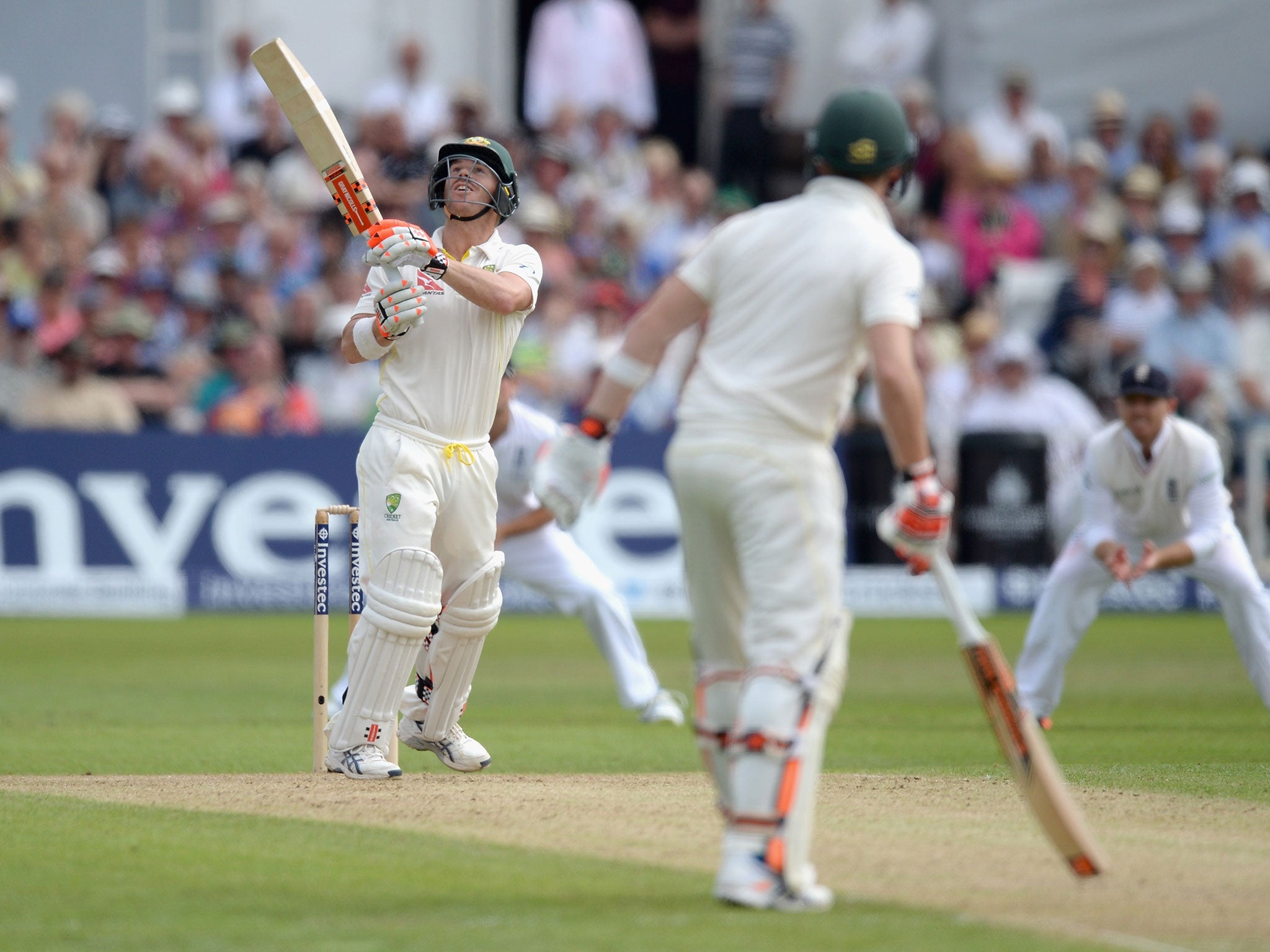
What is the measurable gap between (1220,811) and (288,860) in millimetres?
3093

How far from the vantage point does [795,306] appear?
15.7ft

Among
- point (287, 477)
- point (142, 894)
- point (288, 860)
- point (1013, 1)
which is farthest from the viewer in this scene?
point (1013, 1)

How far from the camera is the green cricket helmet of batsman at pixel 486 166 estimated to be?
675 cm

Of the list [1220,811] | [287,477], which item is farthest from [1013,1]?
[1220,811]

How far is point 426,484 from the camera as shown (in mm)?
6582

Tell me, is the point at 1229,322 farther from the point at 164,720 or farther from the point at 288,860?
the point at 288,860

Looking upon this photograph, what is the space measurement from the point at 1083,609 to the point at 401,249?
427 cm

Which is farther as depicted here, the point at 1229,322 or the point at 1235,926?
the point at 1229,322

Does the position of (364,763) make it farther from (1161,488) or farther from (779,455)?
(1161,488)

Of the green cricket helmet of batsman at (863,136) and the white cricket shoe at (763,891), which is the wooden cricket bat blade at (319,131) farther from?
the white cricket shoe at (763,891)

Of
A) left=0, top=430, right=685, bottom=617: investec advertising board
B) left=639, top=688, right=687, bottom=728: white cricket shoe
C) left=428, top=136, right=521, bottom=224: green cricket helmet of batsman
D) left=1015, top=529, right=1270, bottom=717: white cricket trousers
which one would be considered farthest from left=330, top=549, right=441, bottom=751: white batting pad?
left=0, top=430, right=685, bottom=617: investec advertising board

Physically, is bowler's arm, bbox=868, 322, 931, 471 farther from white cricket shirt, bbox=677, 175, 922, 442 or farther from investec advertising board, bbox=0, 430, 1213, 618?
investec advertising board, bbox=0, 430, 1213, 618

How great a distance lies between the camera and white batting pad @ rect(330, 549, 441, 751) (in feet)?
21.2

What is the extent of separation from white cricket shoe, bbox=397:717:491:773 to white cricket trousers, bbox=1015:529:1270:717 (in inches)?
118
